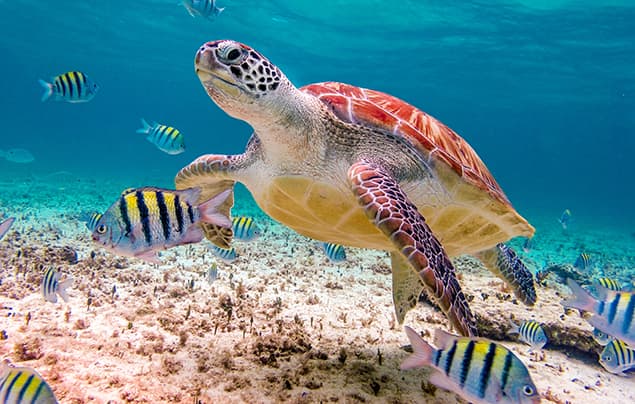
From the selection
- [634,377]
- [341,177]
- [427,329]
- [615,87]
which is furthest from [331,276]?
[615,87]

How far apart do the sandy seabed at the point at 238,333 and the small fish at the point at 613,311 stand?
929 mm

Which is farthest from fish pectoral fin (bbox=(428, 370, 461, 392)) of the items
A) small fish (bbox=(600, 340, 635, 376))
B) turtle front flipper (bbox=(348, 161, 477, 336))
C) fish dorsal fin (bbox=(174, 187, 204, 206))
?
small fish (bbox=(600, 340, 635, 376))

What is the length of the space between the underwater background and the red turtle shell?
201 cm

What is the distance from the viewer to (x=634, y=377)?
426cm

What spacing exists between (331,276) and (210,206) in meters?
4.18

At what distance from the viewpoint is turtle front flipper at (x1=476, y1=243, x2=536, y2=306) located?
4690mm

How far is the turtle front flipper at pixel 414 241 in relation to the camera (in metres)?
2.52

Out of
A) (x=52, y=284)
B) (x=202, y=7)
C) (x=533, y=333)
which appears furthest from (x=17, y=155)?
(x=533, y=333)

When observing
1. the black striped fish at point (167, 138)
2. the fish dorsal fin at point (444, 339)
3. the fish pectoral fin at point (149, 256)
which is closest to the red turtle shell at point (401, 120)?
the fish dorsal fin at point (444, 339)

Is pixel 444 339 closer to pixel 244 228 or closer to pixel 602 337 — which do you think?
pixel 602 337

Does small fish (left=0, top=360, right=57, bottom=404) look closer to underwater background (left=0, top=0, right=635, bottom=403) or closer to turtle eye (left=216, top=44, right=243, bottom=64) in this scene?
underwater background (left=0, top=0, right=635, bottom=403)

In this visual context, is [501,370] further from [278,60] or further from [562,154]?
[562,154]

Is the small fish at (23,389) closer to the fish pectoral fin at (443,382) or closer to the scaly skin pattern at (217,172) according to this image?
the fish pectoral fin at (443,382)

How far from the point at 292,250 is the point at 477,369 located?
6.43 metres
